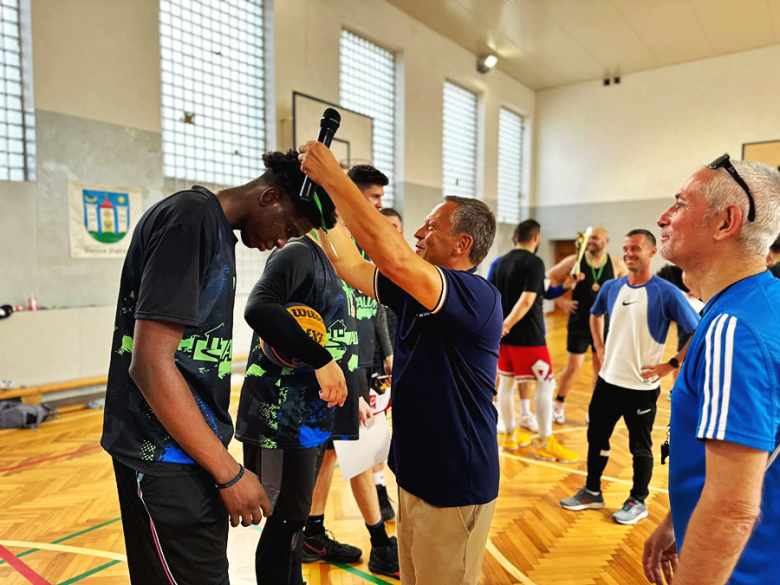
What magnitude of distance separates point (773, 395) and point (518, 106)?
15490 millimetres

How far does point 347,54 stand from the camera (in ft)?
31.9

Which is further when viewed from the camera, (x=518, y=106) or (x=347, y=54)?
(x=518, y=106)

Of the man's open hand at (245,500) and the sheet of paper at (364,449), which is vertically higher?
the man's open hand at (245,500)

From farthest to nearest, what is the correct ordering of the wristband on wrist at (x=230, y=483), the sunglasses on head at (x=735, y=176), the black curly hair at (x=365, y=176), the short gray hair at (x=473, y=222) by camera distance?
the black curly hair at (x=365, y=176), the short gray hair at (x=473, y=222), the wristband on wrist at (x=230, y=483), the sunglasses on head at (x=735, y=176)

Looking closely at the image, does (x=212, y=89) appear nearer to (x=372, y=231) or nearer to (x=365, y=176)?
(x=365, y=176)

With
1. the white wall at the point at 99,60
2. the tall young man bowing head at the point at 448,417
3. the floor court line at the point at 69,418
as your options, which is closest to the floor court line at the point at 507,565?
the tall young man bowing head at the point at 448,417

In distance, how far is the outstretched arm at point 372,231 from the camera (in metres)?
1.36

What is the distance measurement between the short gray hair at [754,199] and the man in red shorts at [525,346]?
336 centimetres

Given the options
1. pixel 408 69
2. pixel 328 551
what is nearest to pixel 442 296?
pixel 328 551

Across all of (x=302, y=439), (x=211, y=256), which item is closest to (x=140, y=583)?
(x=302, y=439)

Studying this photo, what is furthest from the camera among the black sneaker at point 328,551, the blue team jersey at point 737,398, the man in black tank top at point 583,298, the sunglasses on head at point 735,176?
the man in black tank top at point 583,298

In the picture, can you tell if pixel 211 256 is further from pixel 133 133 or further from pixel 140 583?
pixel 133 133

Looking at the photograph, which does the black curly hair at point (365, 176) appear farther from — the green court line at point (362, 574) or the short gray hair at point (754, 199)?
the green court line at point (362, 574)

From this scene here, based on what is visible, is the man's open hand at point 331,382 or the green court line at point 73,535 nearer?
the man's open hand at point 331,382
